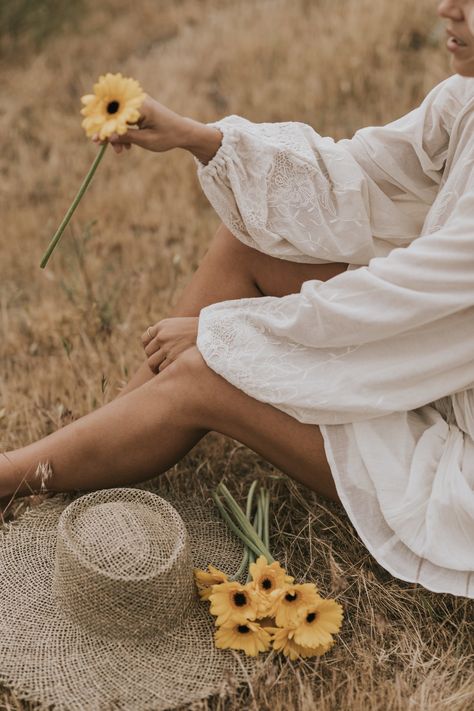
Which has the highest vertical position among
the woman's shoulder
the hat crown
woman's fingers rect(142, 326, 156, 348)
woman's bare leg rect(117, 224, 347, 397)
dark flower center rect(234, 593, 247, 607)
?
the woman's shoulder

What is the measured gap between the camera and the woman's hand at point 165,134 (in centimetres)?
188

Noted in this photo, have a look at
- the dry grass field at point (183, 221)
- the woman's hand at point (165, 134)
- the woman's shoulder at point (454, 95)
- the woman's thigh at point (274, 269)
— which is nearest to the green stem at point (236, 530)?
the dry grass field at point (183, 221)

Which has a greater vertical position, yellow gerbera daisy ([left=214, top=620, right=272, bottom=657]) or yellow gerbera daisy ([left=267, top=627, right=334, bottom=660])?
yellow gerbera daisy ([left=214, top=620, right=272, bottom=657])

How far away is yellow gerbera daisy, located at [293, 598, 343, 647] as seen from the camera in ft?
5.92

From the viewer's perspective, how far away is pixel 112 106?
1769 mm

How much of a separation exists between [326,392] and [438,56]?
3.17m

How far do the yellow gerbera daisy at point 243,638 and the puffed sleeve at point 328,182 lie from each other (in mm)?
846

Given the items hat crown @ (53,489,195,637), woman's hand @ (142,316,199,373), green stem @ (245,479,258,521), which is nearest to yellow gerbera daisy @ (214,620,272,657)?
hat crown @ (53,489,195,637)

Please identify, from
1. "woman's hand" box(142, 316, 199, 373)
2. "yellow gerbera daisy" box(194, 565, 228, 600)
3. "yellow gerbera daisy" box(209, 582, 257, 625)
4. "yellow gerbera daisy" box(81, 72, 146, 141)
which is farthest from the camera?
"woman's hand" box(142, 316, 199, 373)

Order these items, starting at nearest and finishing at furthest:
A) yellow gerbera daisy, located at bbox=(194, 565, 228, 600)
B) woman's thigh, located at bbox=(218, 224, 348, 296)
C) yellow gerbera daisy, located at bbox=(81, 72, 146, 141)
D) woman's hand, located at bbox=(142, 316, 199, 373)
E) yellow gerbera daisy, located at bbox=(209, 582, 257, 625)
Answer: yellow gerbera daisy, located at bbox=(81, 72, 146, 141)
yellow gerbera daisy, located at bbox=(209, 582, 257, 625)
yellow gerbera daisy, located at bbox=(194, 565, 228, 600)
woman's hand, located at bbox=(142, 316, 199, 373)
woman's thigh, located at bbox=(218, 224, 348, 296)

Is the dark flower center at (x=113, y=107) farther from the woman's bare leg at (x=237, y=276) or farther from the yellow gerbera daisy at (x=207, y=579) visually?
the yellow gerbera daisy at (x=207, y=579)

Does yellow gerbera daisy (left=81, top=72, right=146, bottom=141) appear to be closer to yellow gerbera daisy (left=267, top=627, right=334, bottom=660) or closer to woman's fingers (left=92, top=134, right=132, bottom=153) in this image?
woman's fingers (left=92, top=134, right=132, bottom=153)

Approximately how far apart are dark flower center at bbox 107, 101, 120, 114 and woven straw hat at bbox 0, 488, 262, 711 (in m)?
0.78

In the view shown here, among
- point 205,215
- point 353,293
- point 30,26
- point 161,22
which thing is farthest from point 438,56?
point 353,293
